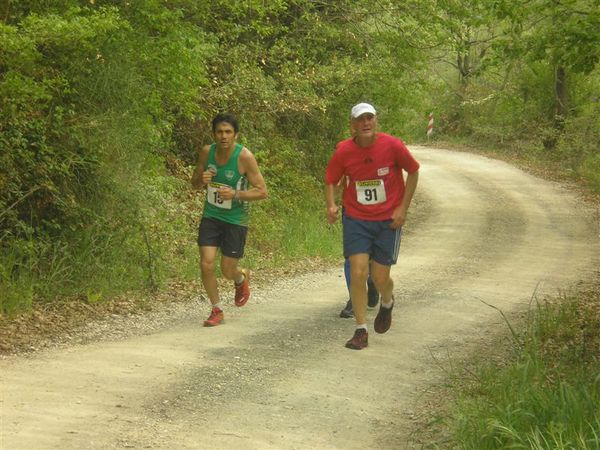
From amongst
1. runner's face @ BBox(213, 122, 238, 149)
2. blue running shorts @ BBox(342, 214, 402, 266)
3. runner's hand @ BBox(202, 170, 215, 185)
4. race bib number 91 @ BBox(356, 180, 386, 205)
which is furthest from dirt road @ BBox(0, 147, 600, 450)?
runner's face @ BBox(213, 122, 238, 149)

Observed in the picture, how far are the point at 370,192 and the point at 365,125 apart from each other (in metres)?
0.59

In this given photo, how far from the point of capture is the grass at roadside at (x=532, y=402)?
18.7ft

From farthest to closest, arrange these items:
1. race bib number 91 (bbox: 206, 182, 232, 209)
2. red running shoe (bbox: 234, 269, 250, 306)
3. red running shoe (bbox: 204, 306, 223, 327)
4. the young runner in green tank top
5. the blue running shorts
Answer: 1. red running shoe (bbox: 234, 269, 250, 306)
2. red running shoe (bbox: 204, 306, 223, 327)
3. race bib number 91 (bbox: 206, 182, 232, 209)
4. the young runner in green tank top
5. the blue running shorts

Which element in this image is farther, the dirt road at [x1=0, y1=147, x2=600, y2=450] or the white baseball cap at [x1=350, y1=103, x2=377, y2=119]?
the white baseball cap at [x1=350, y1=103, x2=377, y2=119]

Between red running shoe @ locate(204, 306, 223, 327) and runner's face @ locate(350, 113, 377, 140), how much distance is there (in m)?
2.33

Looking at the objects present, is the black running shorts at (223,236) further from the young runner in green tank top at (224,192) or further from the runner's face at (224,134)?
the runner's face at (224,134)

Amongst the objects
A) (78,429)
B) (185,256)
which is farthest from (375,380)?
(185,256)

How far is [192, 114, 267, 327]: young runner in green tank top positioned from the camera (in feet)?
30.9

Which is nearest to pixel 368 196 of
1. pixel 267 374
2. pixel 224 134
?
pixel 224 134

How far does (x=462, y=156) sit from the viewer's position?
39.9m

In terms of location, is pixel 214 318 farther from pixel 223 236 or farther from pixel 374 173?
pixel 374 173

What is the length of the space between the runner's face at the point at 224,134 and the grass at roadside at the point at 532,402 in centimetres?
301

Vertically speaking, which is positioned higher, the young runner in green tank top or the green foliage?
the young runner in green tank top

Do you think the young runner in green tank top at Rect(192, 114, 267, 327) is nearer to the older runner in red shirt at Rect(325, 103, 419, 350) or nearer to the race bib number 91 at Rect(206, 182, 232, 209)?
the race bib number 91 at Rect(206, 182, 232, 209)
